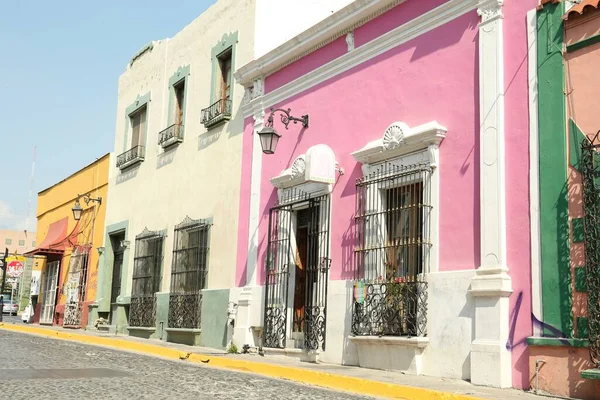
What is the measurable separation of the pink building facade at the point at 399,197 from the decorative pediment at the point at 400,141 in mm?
21

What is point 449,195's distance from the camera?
29.6 feet

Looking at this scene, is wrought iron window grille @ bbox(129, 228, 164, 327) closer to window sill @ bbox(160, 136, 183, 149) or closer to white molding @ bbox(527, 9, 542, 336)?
window sill @ bbox(160, 136, 183, 149)

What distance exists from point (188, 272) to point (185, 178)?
2.23 m

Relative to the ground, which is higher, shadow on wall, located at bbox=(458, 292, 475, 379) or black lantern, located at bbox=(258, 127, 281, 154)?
black lantern, located at bbox=(258, 127, 281, 154)

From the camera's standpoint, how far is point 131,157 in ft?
62.4

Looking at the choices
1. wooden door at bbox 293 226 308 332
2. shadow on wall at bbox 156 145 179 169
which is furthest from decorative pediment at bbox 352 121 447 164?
shadow on wall at bbox 156 145 179 169

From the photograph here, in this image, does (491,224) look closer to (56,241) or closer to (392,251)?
(392,251)

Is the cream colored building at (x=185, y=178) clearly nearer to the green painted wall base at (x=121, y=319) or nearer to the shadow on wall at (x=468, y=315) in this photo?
the green painted wall base at (x=121, y=319)

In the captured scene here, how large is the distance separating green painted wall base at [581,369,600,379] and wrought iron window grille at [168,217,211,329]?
8.90 m

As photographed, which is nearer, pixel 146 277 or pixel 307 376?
pixel 307 376

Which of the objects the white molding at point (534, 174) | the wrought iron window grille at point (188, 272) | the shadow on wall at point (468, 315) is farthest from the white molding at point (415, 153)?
the wrought iron window grille at point (188, 272)

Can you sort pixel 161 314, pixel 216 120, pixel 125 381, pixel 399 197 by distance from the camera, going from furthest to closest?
pixel 161 314
pixel 216 120
pixel 399 197
pixel 125 381

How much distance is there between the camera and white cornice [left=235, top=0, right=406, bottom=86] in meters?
10.6

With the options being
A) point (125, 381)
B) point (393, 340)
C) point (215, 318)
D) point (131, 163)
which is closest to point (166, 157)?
point (131, 163)
